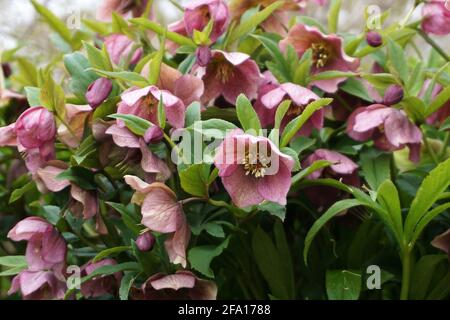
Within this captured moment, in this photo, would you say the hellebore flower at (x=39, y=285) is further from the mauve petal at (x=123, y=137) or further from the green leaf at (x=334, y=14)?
the green leaf at (x=334, y=14)

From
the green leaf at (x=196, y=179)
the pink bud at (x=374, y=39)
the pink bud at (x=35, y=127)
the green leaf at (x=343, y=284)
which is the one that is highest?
the pink bud at (x=374, y=39)

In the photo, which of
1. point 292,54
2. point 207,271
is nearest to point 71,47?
point 292,54

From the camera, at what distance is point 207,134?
2.20 feet

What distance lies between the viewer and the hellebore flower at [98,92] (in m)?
0.77

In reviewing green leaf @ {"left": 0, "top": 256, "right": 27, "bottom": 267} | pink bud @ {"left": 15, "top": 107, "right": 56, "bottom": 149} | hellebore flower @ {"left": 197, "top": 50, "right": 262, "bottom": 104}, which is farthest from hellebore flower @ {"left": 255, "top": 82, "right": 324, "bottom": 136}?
green leaf @ {"left": 0, "top": 256, "right": 27, "bottom": 267}

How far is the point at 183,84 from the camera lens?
2.55 ft

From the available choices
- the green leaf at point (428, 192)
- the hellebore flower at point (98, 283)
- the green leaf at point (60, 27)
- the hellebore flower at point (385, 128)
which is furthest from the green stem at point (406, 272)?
the green leaf at point (60, 27)

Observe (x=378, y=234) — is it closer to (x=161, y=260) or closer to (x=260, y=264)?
(x=260, y=264)

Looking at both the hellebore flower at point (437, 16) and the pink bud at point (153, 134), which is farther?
the hellebore flower at point (437, 16)

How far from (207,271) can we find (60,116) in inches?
10.1

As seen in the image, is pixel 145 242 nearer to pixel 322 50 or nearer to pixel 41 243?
pixel 41 243

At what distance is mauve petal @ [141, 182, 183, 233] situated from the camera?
69 cm

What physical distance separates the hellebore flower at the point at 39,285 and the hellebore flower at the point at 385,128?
41cm

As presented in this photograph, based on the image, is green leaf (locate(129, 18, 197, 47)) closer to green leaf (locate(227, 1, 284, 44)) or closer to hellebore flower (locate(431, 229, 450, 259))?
green leaf (locate(227, 1, 284, 44))
